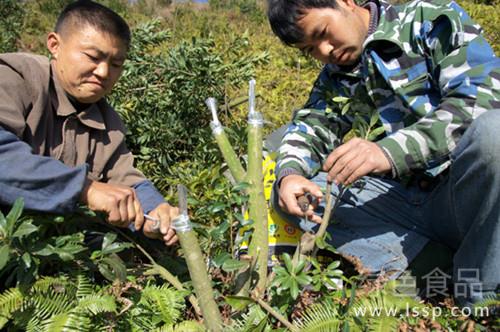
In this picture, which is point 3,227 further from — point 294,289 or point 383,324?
point 383,324

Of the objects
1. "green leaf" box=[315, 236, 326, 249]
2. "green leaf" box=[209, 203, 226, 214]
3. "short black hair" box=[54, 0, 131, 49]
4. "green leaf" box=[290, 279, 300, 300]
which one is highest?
"short black hair" box=[54, 0, 131, 49]

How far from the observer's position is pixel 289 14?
7.17 feet

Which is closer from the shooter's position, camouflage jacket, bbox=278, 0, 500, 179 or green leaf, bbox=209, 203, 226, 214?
green leaf, bbox=209, 203, 226, 214

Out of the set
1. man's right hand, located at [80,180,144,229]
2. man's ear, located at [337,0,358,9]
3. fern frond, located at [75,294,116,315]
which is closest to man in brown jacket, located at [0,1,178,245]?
man's right hand, located at [80,180,144,229]

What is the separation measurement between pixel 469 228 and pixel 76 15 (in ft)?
6.60

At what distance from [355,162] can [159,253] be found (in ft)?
3.24

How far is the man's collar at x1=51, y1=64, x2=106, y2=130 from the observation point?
2.02 m

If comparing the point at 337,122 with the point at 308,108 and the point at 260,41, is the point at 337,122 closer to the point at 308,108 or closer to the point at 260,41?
the point at 308,108

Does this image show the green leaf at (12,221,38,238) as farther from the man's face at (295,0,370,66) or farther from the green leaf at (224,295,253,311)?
the man's face at (295,0,370,66)

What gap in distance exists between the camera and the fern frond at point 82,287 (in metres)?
1.56

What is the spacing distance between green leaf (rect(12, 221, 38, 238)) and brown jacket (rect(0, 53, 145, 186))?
0.52 meters

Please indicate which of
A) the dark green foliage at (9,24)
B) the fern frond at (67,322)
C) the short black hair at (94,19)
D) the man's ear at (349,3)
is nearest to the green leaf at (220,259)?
the fern frond at (67,322)

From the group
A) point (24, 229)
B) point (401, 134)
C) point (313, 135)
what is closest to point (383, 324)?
point (401, 134)

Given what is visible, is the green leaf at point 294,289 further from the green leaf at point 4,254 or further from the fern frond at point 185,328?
the green leaf at point 4,254
